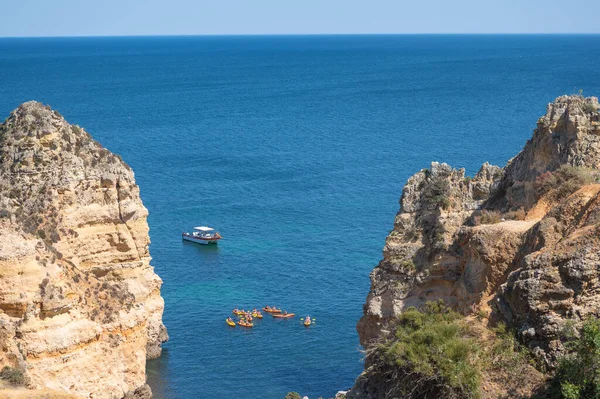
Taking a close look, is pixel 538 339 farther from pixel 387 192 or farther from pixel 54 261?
pixel 387 192

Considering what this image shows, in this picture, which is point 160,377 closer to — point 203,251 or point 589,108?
point 203,251

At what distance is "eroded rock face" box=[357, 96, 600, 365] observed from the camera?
953 inches

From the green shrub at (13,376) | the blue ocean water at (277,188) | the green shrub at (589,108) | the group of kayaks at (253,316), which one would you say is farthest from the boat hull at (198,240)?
the green shrub at (589,108)

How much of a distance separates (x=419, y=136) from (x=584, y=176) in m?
96.2

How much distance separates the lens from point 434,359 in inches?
992

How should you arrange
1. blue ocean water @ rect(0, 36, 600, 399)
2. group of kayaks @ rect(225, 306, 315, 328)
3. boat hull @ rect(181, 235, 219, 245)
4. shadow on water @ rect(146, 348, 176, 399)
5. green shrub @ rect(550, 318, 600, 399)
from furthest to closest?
boat hull @ rect(181, 235, 219, 245) → group of kayaks @ rect(225, 306, 315, 328) → blue ocean water @ rect(0, 36, 600, 399) → shadow on water @ rect(146, 348, 176, 399) → green shrub @ rect(550, 318, 600, 399)

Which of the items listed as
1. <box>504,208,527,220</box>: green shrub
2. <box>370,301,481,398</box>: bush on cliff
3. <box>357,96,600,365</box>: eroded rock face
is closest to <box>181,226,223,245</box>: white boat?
<box>357,96,600,365</box>: eroded rock face

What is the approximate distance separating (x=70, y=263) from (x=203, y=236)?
40893mm

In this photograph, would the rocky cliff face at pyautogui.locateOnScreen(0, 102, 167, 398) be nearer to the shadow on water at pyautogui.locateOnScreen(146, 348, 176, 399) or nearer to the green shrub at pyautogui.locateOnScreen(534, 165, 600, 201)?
the shadow on water at pyautogui.locateOnScreen(146, 348, 176, 399)

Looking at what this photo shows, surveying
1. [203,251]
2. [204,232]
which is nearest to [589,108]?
[203,251]

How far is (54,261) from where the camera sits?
34188mm

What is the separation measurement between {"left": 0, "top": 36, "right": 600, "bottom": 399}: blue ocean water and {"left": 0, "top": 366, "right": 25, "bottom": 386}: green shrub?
712 inches

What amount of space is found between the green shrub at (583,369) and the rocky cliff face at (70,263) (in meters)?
17.8

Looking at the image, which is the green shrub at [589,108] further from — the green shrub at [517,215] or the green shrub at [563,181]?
the green shrub at [517,215]
